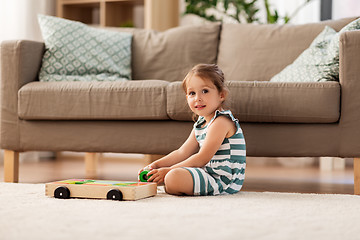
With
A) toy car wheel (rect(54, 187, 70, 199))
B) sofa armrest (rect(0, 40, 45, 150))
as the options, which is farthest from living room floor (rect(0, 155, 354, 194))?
toy car wheel (rect(54, 187, 70, 199))

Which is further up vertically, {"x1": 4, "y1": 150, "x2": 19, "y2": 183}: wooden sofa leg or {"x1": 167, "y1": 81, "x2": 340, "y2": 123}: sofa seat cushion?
{"x1": 167, "y1": 81, "x2": 340, "y2": 123}: sofa seat cushion

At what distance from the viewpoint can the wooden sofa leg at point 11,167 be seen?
2.38 m

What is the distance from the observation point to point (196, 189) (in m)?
1.79

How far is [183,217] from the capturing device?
1354mm

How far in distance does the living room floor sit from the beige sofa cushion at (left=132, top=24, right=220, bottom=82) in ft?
1.65

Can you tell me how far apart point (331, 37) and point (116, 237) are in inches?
67.7

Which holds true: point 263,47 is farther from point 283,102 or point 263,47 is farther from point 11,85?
point 11,85

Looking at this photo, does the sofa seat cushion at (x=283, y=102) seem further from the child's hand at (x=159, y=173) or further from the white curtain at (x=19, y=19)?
the white curtain at (x=19, y=19)

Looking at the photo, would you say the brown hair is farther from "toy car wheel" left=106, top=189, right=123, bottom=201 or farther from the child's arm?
"toy car wheel" left=106, top=189, right=123, bottom=201

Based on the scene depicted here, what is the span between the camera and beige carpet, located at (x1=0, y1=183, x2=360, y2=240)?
3.80 feet

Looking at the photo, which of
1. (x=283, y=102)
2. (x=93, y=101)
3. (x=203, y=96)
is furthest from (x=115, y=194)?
(x=283, y=102)

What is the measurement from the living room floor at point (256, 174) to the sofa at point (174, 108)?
268mm

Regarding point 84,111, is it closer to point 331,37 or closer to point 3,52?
point 3,52

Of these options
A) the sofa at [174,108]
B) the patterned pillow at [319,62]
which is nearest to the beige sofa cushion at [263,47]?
the sofa at [174,108]
